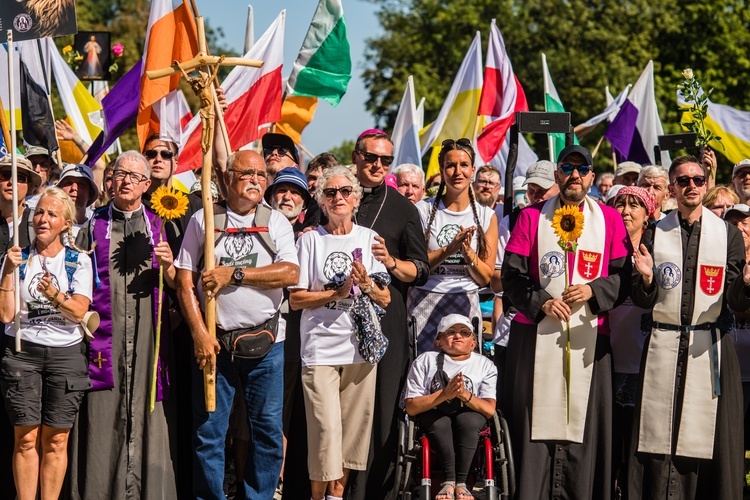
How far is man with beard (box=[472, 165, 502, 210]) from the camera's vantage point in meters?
9.84

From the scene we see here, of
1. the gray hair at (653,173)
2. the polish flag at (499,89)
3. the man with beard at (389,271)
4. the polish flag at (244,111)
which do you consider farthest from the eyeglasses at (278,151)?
the polish flag at (499,89)

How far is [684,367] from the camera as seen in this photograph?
7.12 meters

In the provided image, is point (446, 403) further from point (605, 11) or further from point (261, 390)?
point (605, 11)

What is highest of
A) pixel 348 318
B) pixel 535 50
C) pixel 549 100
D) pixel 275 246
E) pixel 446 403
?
pixel 535 50

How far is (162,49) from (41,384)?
3273 millimetres

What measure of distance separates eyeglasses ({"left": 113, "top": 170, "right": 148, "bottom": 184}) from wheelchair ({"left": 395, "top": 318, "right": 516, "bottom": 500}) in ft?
7.55

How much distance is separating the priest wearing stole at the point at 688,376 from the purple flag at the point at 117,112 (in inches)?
188

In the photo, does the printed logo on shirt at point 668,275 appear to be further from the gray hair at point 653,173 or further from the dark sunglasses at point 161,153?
the dark sunglasses at point 161,153

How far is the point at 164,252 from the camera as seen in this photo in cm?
670

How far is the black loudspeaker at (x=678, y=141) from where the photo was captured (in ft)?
30.2

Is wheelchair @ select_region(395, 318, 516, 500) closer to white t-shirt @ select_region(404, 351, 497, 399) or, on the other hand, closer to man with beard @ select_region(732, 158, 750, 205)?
white t-shirt @ select_region(404, 351, 497, 399)

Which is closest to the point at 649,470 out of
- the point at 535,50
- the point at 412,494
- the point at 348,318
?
the point at 412,494

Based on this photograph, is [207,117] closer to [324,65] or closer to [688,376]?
[688,376]

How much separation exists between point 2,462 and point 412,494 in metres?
2.80
